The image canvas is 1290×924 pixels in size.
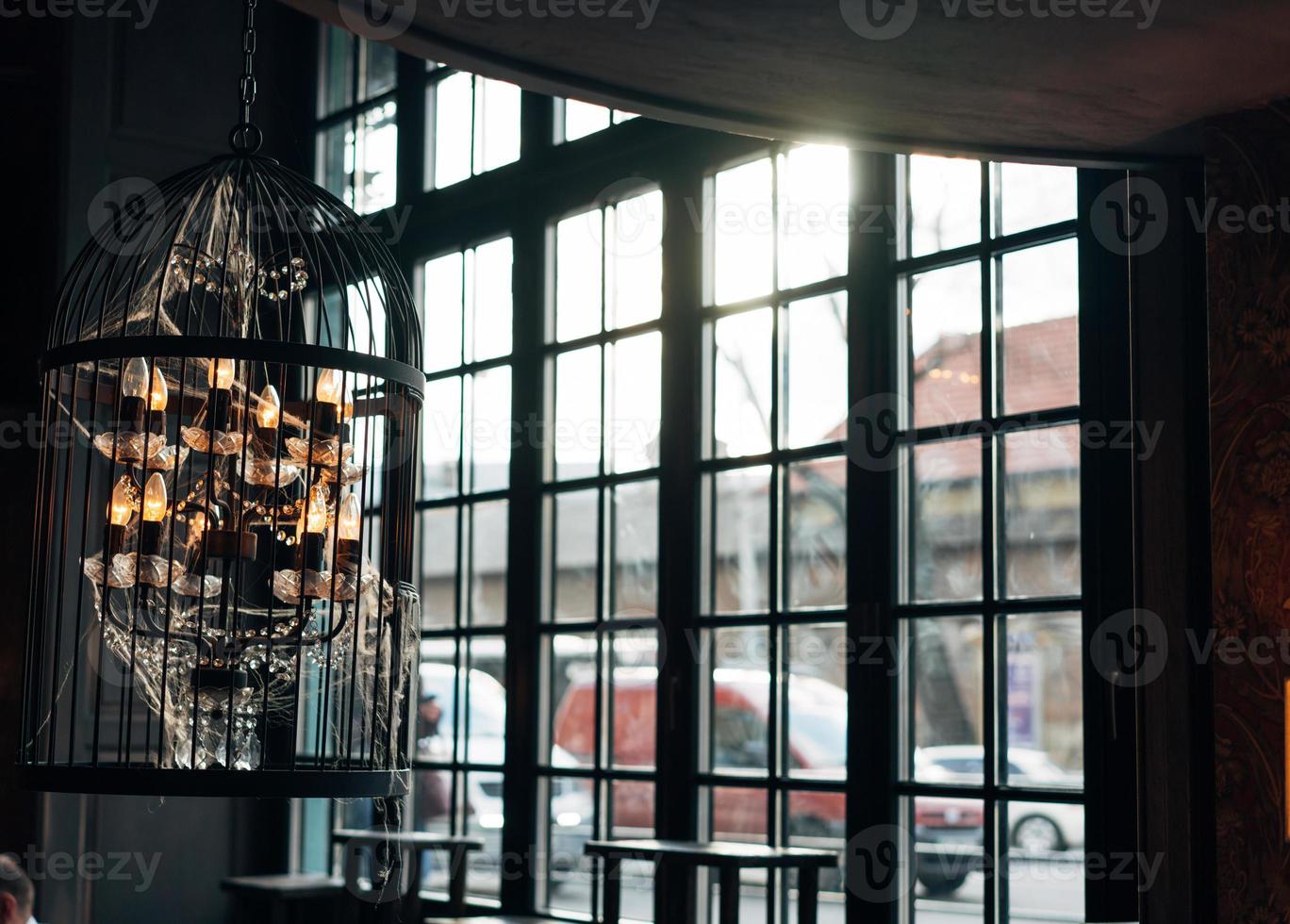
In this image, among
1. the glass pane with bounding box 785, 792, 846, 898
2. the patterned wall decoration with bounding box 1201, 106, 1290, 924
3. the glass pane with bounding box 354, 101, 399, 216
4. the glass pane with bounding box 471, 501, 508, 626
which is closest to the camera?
the patterned wall decoration with bounding box 1201, 106, 1290, 924

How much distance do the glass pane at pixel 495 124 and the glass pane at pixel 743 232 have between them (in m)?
1.07

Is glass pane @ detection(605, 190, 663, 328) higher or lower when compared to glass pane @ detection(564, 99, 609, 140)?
lower

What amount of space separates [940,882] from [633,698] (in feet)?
3.93

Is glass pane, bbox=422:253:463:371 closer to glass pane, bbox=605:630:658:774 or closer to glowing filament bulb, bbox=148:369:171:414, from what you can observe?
glass pane, bbox=605:630:658:774

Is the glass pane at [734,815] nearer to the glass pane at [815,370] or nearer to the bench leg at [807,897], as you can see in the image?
the bench leg at [807,897]

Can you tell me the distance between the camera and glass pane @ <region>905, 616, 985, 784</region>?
11.6 ft

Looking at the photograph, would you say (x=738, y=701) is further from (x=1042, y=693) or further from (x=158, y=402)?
(x=158, y=402)

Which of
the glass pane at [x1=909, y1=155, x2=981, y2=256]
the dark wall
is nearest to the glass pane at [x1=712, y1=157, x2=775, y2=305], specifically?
the glass pane at [x1=909, y1=155, x2=981, y2=256]

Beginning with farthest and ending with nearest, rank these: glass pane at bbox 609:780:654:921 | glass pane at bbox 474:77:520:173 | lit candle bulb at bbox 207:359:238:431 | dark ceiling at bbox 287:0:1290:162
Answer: glass pane at bbox 474:77:520:173 → glass pane at bbox 609:780:654:921 → lit candle bulb at bbox 207:359:238:431 → dark ceiling at bbox 287:0:1290:162

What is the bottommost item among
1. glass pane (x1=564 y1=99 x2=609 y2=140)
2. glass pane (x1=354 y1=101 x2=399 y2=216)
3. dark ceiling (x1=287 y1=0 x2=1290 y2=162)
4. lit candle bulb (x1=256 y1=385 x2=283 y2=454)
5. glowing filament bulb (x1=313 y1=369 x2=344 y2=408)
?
lit candle bulb (x1=256 y1=385 x2=283 y2=454)

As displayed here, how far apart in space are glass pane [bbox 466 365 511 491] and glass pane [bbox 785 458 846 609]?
4.20 ft

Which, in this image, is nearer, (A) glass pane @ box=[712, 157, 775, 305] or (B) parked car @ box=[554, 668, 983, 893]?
(B) parked car @ box=[554, 668, 983, 893]

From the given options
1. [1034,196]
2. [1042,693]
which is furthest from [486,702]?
[1034,196]

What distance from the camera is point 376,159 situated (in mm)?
5828
